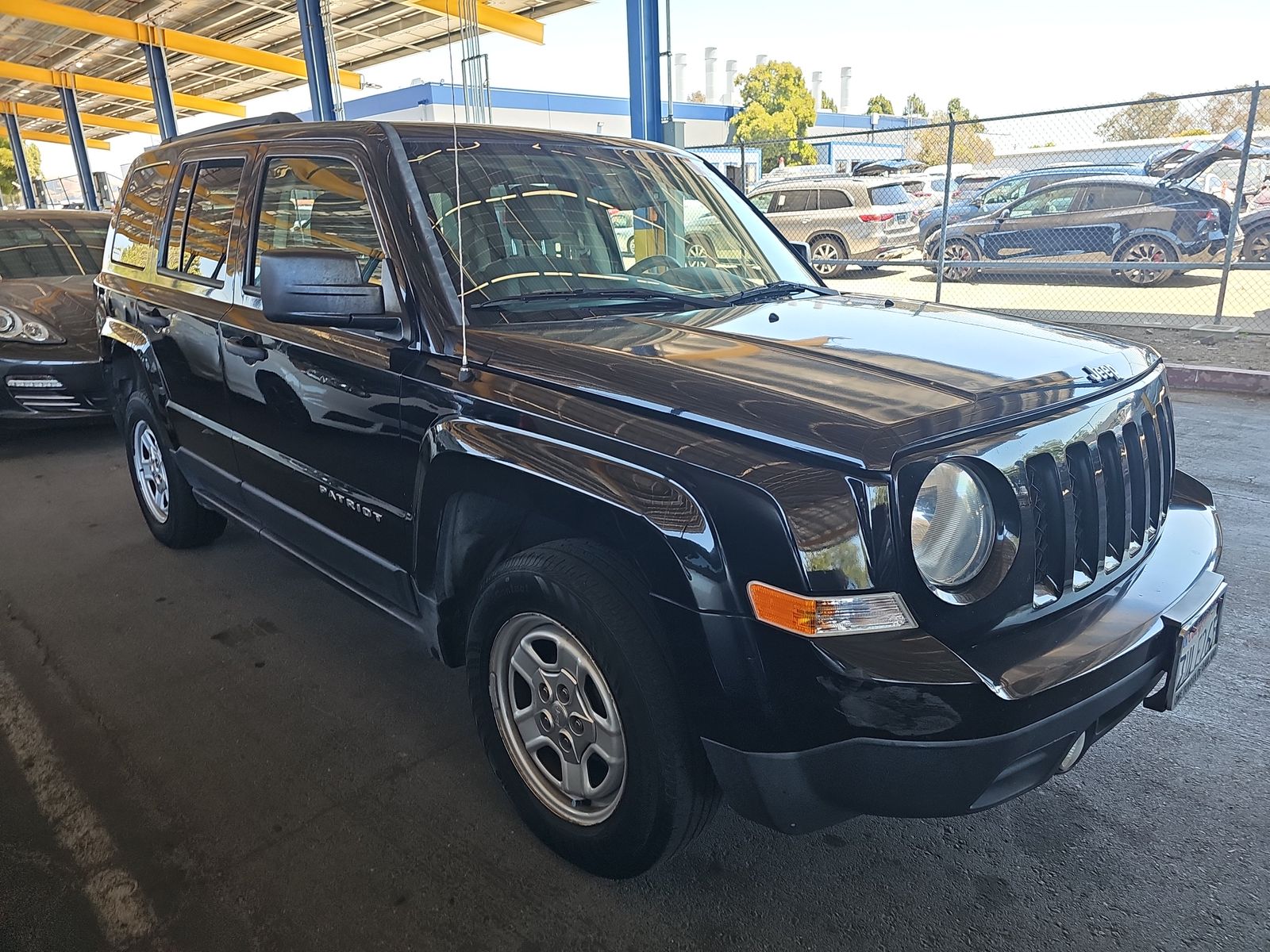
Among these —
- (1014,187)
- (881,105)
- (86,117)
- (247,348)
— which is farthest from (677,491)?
(881,105)

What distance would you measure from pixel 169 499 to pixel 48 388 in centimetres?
291

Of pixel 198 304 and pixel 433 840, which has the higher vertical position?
pixel 198 304

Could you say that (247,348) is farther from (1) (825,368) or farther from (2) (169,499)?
(1) (825,368)

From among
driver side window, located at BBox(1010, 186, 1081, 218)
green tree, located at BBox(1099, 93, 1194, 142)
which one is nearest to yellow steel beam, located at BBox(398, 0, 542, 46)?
driver side window, located at BBox(1010, 186, 1081, 218)

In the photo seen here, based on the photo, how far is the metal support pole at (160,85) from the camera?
18828mm

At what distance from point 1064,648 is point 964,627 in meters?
0.22

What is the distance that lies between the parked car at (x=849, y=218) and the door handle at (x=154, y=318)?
12376 mm

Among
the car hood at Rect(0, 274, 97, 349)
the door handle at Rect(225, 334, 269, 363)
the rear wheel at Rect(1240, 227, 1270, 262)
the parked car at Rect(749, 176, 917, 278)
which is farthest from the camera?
the parked car at Rect(749, 176, 917, 278)

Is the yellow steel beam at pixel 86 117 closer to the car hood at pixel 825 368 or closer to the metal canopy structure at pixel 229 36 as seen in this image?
the metal canopy structure at pixel 229 36

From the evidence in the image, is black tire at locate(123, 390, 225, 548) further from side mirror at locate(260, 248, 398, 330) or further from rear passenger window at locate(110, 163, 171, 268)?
side mirror at locate(260, 248, 398, 330)

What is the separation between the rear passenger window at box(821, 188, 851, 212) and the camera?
15.4 meters

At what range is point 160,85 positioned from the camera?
19078 mm

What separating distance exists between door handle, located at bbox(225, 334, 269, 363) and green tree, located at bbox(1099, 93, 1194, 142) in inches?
431

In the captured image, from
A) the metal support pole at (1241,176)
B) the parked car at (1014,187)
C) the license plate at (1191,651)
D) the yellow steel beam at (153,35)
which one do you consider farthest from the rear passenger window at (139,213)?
the yellow steel beam at (153,35)
